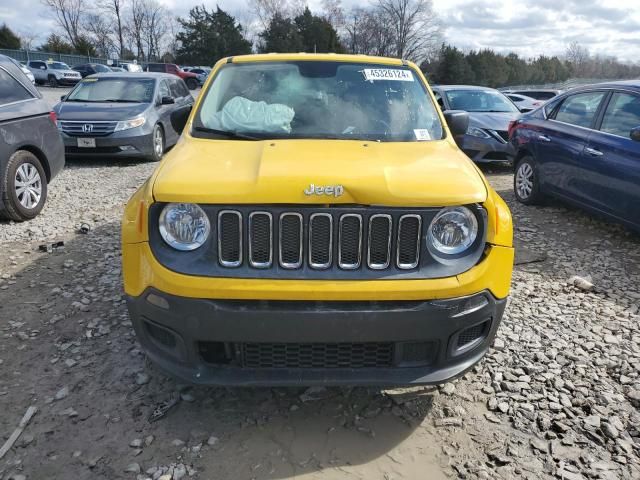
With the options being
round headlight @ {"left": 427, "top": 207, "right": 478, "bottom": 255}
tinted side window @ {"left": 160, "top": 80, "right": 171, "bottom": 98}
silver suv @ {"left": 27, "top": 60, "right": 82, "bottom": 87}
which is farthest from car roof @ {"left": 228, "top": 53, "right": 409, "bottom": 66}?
silver suv @ {"left": 27, "top": 60, "right": 82, "bottom": 87}

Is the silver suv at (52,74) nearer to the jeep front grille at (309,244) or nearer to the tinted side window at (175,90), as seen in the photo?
the tinted side window at (175,90)

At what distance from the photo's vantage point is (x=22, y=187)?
19.9 ft

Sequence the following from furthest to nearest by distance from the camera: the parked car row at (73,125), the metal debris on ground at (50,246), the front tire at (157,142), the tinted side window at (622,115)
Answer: the front tire at (157,142), the parked car row at (73,125), the tinted side window at (622,115), the metal debris on ground at (50,246)

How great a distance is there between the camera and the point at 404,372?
2.44 m

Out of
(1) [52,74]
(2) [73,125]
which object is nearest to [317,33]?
(1) [52,74]

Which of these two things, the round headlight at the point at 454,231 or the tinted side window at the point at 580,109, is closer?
the round headlight at the point at 454,231

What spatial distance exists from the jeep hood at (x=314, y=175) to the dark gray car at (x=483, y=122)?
6142 millimetres

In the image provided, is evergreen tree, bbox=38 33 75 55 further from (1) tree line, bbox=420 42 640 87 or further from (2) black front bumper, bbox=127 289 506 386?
(2) black front bumper, bbox=127 289 506 386

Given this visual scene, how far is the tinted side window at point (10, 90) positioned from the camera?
19.8 feet

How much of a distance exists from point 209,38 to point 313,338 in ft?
208

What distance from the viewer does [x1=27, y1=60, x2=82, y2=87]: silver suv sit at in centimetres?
3525

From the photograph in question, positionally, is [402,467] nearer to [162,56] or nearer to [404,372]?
[404,372]

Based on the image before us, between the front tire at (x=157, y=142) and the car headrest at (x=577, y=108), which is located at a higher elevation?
the car headrest at (x=577, y=108)

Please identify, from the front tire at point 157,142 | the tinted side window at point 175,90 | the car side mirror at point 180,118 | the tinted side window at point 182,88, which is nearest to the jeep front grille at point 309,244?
the car side mirror at point 180,118
